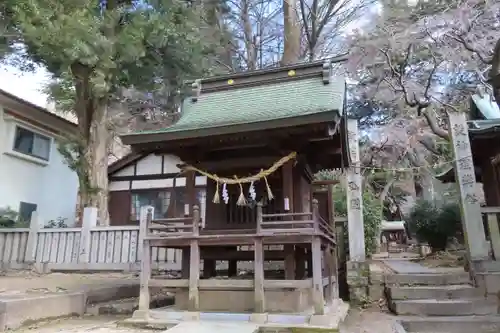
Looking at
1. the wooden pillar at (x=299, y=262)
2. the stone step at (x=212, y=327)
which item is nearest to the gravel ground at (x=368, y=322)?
the wooden pillar at (x=299, y=262)

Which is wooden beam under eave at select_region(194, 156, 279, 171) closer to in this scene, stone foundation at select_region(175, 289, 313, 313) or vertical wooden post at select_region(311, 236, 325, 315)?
vertical wooden post at select_region(311, 236, 325, 315)

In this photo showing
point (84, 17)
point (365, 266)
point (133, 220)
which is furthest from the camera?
point (133, 220)

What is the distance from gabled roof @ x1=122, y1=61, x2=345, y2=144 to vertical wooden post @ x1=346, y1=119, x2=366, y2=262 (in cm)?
219

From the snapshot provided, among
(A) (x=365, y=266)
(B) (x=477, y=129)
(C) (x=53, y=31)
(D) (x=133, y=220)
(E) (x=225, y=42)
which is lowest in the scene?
(A) (x=365, y=266)

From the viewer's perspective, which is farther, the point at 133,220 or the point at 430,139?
the point at 430,139

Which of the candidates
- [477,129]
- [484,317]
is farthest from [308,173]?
[477,129]

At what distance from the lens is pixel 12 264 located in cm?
1141

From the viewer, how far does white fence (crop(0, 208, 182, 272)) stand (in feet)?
36.0

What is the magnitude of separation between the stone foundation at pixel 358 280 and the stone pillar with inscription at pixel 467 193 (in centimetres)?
231

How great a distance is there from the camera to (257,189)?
297 inches

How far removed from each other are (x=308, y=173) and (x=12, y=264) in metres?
9.41

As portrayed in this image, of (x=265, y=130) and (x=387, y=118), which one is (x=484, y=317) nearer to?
(x=265, y=130)

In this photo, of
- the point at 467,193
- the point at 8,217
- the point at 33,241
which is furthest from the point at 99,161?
the point at 467,193

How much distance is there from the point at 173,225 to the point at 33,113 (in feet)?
41.5
